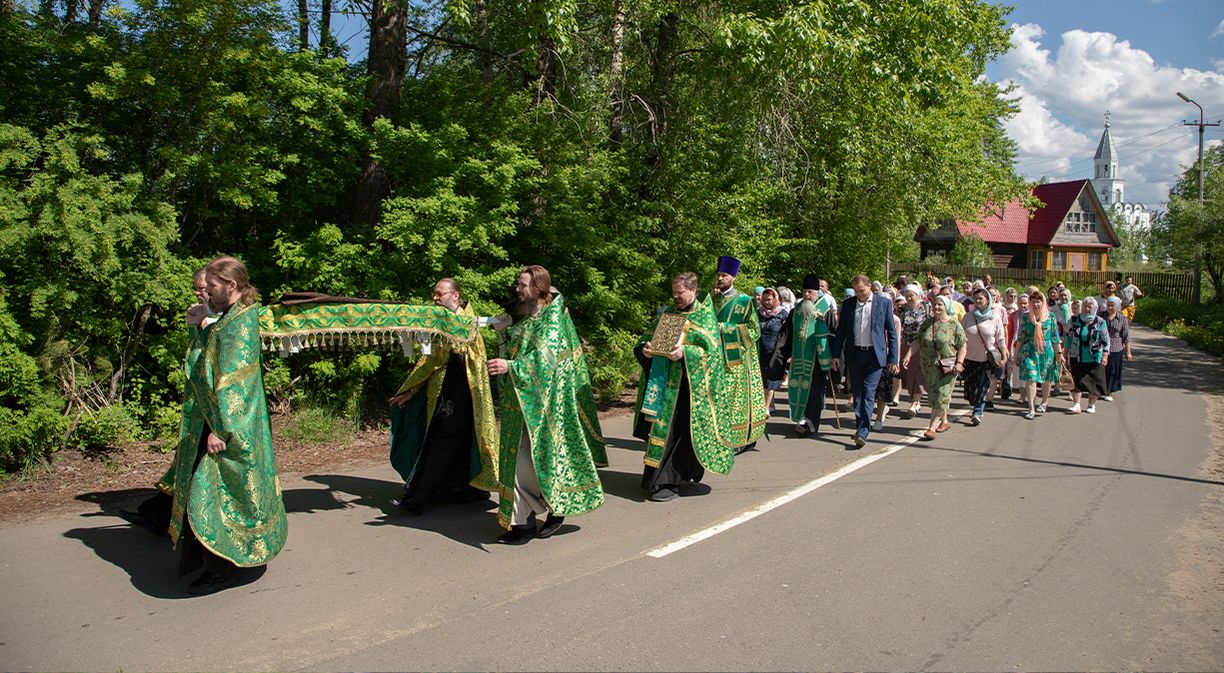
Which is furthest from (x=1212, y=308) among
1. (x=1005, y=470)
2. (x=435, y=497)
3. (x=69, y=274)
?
(x=69, y=274)

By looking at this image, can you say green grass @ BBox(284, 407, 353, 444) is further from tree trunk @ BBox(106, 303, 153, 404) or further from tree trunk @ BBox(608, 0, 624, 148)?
tree trunk @ BBox(608, 0, 624, 148)

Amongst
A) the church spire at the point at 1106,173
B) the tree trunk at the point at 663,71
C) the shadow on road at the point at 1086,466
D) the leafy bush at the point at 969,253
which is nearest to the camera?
the shadow on road at the point at 1086,466

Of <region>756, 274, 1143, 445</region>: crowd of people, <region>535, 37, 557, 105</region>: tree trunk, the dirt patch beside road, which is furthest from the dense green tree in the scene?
the dirt patch beside road

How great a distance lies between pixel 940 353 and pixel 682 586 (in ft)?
21.0

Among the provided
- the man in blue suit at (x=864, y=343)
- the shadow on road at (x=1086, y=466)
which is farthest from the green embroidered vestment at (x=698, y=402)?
the shadow on road at (x=1086, y=466)

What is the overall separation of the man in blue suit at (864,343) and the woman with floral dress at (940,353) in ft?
2.61

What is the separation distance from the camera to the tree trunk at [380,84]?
33.4 feet

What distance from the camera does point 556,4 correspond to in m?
10.2

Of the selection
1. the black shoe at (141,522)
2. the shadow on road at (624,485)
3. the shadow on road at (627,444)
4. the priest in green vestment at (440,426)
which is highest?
the priest in green vestment at (440,426)

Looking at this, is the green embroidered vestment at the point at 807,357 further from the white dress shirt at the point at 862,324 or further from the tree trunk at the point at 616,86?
the tree trunk at the point at 616,86

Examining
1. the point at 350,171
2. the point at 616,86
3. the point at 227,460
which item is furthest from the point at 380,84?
the point at 227,460

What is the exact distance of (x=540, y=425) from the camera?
5961mm

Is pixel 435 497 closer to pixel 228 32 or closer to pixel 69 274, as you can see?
pixel 69 274

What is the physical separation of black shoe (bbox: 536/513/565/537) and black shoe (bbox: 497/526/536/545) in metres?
0.11
